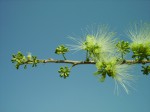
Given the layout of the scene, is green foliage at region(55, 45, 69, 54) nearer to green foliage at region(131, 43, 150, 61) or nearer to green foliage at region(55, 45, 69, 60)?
green foliage at region(55, 45, 69, 60)

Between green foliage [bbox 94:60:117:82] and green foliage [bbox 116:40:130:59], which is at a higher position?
green foliage [bbox 116:40:130:59]

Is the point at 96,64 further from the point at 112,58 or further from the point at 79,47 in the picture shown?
the point at 79,47

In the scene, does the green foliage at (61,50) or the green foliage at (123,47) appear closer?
the green foliage at (123,47)

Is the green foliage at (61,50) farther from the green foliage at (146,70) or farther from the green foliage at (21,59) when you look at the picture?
the green foliage at (146,70)

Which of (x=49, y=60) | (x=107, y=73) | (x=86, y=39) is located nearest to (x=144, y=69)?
(x=107, y=73)

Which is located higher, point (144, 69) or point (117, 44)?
point (117, 44)

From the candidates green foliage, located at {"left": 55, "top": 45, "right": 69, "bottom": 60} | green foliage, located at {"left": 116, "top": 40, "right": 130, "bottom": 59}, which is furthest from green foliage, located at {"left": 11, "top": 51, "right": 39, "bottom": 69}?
green foliage, located at {"left": 116, "top": 40, "right": 130, "bottom": 59}

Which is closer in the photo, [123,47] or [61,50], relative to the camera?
[123,47]

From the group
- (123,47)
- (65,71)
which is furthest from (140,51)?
(65,71)

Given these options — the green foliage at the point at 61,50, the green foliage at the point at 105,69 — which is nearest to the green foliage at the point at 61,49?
the green foliage at the point at 61,50

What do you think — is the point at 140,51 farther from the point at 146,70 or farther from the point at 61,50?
the point at 61,50

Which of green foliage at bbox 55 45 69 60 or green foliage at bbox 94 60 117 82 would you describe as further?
green foliage at bbox 55 45 69 60
